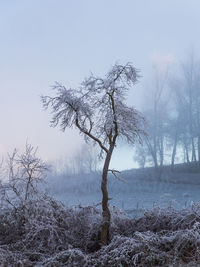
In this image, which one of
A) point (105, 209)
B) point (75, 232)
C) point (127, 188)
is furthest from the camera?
point (127, 188)

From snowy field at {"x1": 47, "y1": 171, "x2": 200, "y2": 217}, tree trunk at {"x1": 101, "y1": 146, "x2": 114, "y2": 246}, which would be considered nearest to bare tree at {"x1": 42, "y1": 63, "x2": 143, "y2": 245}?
tree trunk at {"x1": 101, "y1": 146, "x2": 114, "y2": 246}

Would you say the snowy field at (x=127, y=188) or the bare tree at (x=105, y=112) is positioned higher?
the bare tree at (x=105, y=112)

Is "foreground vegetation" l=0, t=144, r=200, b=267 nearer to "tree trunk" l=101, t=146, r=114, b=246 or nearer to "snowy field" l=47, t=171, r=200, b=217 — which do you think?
"tree trunk" l=101, t=146, r=114, b=246

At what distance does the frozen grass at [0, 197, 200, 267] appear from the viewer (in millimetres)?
3590

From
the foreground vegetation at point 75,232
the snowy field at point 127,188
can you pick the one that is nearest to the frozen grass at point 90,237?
the foreground vegetation at point 75,232

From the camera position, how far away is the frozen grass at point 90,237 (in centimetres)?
359

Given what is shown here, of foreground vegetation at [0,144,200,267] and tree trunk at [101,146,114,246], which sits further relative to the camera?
tree trunk at [101,146,114,246]

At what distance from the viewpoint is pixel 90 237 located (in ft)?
16.6

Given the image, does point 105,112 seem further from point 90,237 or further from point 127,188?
point 127,188

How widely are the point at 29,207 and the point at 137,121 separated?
2828 millimetres

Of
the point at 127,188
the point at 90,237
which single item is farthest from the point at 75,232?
the point at 127,188

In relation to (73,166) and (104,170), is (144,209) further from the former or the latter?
(73,166)

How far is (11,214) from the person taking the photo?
5.91 metres

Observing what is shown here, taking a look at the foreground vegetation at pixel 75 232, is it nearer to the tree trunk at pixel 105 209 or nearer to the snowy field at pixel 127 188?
the tree trunk at pixel 105 209
